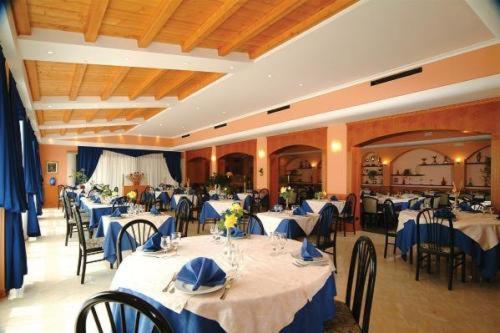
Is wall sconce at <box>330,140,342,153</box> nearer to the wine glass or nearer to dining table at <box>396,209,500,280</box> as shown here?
dining table at <box>396,209,500,280</box>

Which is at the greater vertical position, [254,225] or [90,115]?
[90,115]

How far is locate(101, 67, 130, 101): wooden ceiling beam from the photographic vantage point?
4.90 metres

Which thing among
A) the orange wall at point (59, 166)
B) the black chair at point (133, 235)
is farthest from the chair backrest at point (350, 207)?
the orange wall at point (59, 166)

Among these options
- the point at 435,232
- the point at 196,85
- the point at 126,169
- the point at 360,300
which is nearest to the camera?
the point at 360,300

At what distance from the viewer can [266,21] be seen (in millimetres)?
3424

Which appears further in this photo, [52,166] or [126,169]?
[126,169]

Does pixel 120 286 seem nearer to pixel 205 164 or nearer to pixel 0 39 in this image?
pixel 0 39

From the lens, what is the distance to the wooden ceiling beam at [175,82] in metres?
5.52

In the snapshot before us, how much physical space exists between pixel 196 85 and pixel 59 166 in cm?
1054

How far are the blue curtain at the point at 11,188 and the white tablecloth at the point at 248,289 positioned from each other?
2.13 metres

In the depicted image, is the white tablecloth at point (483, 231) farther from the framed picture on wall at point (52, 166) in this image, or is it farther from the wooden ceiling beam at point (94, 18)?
the framed picture on wall at point (52, 166)

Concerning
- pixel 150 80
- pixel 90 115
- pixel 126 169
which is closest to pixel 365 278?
pixel 150 80

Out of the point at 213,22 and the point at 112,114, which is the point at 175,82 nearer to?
the point at 213,22

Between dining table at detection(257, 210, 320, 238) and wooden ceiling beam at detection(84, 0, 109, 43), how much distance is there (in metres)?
3.27
